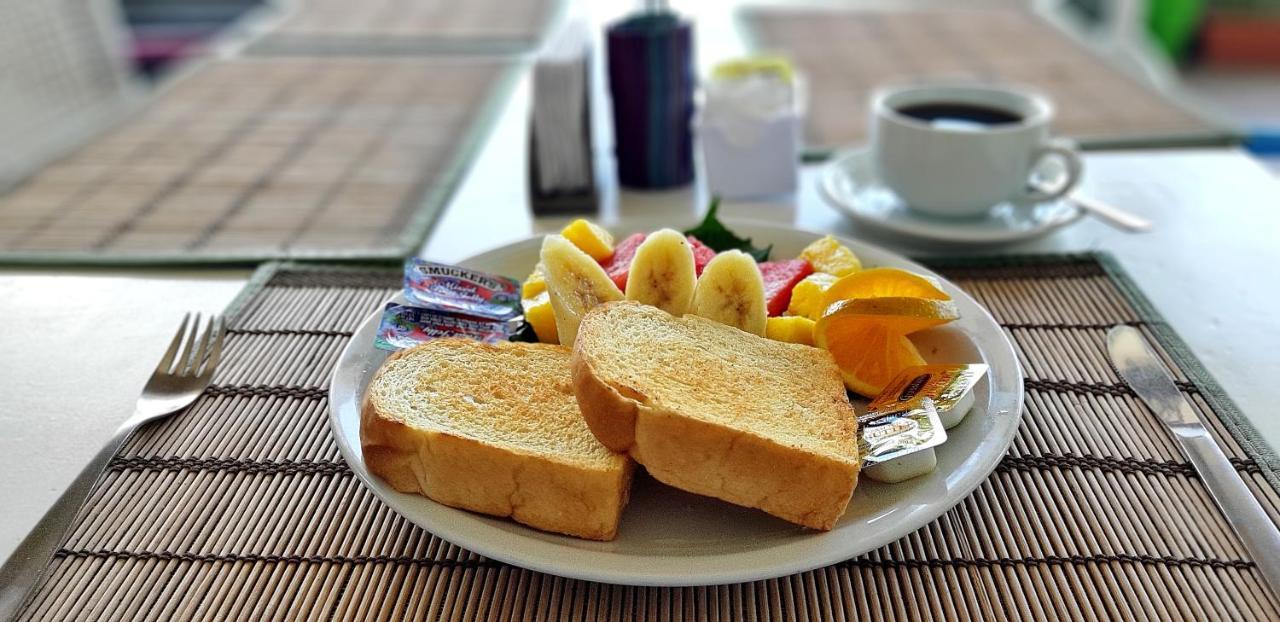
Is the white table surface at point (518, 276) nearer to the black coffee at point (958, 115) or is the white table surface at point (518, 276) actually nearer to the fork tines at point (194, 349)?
the fork tines at point (194, 349)

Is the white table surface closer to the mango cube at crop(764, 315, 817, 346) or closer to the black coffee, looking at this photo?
the black coffee

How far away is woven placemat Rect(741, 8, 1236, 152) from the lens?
1780 mm

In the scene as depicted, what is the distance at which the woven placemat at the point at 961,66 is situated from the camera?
5.84ft

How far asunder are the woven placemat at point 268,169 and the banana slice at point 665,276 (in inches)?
20.0

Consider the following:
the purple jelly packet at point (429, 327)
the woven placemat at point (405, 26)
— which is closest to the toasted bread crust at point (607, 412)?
the purple jelly packet at point (429, 327)

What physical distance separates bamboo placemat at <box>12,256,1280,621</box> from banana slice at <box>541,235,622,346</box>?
0.27 metres

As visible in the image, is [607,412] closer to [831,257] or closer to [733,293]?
[733,293]

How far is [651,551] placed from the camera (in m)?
0.74

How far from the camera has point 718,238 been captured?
118 centimetres

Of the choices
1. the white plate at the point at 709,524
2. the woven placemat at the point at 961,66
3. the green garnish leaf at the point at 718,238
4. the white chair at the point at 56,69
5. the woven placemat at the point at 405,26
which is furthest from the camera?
the white chair at the point at 56,69

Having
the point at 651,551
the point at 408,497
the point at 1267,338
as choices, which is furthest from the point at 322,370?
the point at 1267,338

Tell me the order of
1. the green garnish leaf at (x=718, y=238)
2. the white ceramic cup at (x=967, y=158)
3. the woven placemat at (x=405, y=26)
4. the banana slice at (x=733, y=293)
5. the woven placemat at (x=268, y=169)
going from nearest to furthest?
the banana slice at (x=733, y=293) < the green garnish leaf at (x=718, y=238) < the white ceramic cup at (x=967, y=158) < the woven placemat at (x=268, y=169) < the woven placemat at (x=405, y=26)

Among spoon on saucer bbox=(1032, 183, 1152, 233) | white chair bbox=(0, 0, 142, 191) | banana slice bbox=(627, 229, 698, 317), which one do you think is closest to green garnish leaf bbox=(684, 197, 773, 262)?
banana slice bbox=(627, 229, 698, 317)

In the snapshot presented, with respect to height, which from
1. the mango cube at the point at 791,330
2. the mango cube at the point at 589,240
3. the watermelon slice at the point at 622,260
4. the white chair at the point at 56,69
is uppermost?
the mango cube at the point at 589,240
